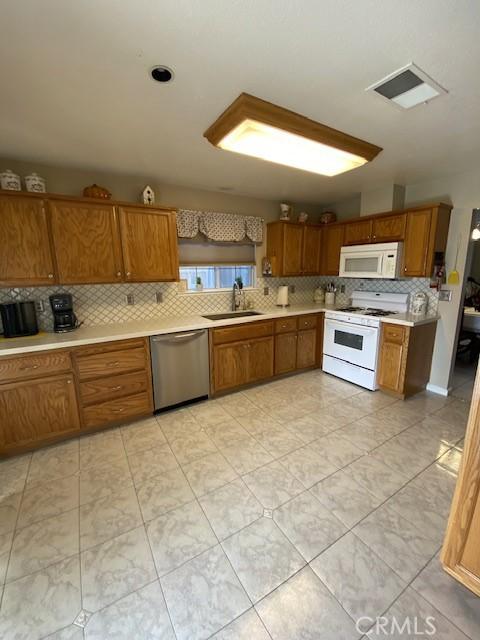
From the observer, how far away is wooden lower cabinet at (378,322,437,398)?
115 inches

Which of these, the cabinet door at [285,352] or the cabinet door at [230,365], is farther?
the cabinet door at [285,352]

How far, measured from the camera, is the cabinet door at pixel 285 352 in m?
3.51

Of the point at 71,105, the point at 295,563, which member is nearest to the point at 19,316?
the point at 71,105

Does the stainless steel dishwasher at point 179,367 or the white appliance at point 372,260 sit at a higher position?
the white appliance at point 372,260

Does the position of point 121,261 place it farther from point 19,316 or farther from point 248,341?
point 248,341

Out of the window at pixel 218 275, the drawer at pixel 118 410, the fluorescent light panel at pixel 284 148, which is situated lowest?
the drawer at pixel 118 410

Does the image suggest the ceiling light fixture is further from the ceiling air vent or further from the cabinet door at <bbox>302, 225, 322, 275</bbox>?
the cabinet door at <bbox>302, 225, 322, 275</bbox>

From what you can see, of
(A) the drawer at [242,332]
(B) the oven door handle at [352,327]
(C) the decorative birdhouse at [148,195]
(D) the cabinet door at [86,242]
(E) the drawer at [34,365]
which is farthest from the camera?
(B) the oven door handle at [352,327]

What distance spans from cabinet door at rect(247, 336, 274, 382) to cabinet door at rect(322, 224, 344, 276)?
1.49m

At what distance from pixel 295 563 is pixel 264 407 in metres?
1.57

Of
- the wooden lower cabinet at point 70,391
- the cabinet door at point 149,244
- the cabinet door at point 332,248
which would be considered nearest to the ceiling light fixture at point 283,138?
the cabinet door at point 149,244

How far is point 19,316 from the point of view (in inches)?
94.0

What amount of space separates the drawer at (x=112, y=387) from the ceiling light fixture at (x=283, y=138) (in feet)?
6.97

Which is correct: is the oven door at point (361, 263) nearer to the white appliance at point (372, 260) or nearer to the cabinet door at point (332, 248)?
the white appliance at point (372, 260)
